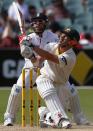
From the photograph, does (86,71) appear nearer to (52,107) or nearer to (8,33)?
(8,33)

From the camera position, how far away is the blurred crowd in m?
15.3

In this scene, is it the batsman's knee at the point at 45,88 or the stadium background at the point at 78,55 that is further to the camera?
the stadium background at the point at 78,55

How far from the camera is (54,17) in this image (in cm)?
1605

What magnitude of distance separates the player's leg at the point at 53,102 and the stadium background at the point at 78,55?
3.05m

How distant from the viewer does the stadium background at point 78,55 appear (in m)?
13.3

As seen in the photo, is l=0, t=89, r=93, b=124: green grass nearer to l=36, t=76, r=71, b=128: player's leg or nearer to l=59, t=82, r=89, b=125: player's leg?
l=59, t=82, r=89, b=125: player's leg

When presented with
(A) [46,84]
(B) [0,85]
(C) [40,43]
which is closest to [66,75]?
(A) [46,84]

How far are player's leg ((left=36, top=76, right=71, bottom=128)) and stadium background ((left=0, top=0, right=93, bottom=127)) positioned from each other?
10.00 feet

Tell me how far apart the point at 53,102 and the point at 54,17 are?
929 centimetres

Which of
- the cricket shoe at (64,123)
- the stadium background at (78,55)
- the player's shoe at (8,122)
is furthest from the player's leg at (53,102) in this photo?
the stadium background at (78,55)

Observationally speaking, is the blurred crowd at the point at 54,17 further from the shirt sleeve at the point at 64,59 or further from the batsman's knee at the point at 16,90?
the shirt sleeve at the point at 64,59

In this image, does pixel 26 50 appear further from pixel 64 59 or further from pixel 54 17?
pixel 54 17

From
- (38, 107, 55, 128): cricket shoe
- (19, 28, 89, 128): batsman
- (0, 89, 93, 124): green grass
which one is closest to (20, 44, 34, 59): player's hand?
(19, 28, 89, 128): batsman

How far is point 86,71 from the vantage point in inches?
578
